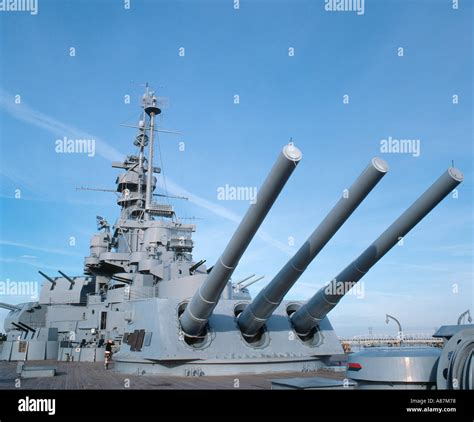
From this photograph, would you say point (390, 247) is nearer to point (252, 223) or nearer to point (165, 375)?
point (252, 223)

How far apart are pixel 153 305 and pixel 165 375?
5.76 ft

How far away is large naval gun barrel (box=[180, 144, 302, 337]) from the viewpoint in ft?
22.5

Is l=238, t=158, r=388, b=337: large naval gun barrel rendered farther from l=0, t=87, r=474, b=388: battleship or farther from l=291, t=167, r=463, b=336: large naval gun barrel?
l=291, t=167, r=463, b=336: large naval gun barrel

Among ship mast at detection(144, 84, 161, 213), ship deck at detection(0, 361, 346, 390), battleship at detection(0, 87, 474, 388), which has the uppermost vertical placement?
ship mast at detection(144, 84, 161, 213)

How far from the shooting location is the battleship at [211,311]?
19.2ft

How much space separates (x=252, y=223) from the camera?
789 centimetres

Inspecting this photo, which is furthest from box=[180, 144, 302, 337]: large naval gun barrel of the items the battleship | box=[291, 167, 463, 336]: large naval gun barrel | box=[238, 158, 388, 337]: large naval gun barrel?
box=[291, 167, 463, 336]: large naval gun barrel

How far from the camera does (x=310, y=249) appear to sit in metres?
8.91

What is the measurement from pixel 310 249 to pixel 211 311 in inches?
106
